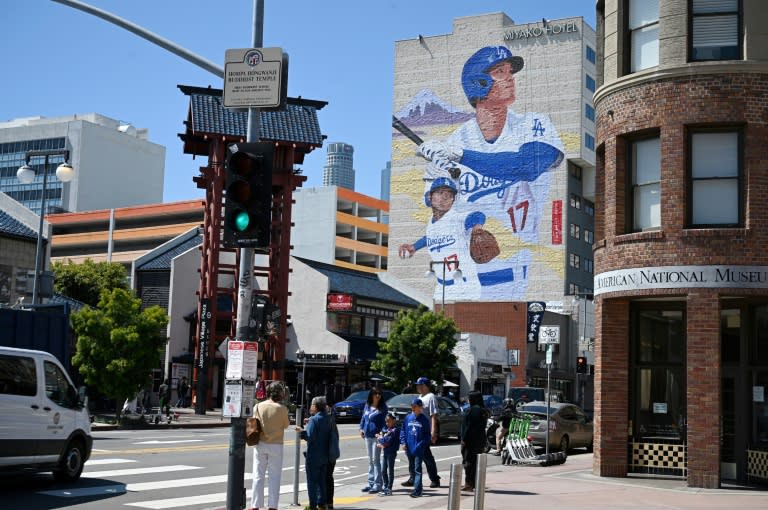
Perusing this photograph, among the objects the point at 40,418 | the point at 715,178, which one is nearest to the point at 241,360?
the point at 40,418

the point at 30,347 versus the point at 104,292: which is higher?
the point at 104,292

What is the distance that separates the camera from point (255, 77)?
12.0 m

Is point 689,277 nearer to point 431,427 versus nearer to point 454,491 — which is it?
point 431,427

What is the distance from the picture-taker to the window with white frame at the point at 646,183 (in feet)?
64.1

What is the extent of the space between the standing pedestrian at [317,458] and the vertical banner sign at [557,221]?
79299mm

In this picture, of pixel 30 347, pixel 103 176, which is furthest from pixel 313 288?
pixel 103 176

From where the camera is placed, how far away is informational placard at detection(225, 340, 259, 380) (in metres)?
11.4

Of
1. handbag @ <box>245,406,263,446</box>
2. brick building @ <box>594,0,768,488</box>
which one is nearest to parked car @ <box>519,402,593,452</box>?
brick building @ <box>594,0,768,488</box>

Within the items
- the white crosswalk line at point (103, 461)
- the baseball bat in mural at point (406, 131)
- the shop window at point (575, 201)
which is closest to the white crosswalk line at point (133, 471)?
the white crosswalk line at point (103, 461)

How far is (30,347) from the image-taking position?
1966cm

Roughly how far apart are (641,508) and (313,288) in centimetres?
4090

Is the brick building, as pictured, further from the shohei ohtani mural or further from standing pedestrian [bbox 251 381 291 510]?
the shohei ohtani mural

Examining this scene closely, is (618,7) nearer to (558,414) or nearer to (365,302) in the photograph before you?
(558,414)

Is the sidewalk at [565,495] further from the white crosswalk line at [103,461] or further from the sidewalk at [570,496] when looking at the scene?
the white crosswalk line at [103,461]
